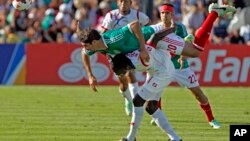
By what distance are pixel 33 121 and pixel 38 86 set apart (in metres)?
10.5

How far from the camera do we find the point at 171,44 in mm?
13641

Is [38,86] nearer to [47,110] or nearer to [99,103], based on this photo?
[99,103]

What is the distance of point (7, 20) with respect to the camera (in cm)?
3241

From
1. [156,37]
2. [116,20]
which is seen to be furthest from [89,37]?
[116,20]

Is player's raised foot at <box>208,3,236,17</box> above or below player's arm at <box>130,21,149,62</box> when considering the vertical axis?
below

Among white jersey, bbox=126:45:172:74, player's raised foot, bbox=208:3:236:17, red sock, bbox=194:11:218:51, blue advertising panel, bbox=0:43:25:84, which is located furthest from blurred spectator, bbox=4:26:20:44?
white jersey, bbox=126:45:172:74

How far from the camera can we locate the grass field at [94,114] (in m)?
15.2

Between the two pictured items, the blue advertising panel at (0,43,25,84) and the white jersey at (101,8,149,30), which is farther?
the blue advertising panel at (0,43,25,84)

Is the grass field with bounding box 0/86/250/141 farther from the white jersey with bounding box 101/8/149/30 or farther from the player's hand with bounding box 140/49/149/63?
the player's hand with bounding box 140/49/149/63

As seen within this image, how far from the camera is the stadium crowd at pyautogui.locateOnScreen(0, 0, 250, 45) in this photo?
31.5 meters

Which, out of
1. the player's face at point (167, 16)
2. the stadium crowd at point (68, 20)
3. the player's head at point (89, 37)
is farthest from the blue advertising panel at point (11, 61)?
the player's head at point (89, 37)

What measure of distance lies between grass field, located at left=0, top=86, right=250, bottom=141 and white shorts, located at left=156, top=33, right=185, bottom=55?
5.50 ft

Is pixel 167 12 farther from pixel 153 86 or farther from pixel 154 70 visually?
pixel 153 86

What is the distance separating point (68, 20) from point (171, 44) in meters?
19.2
